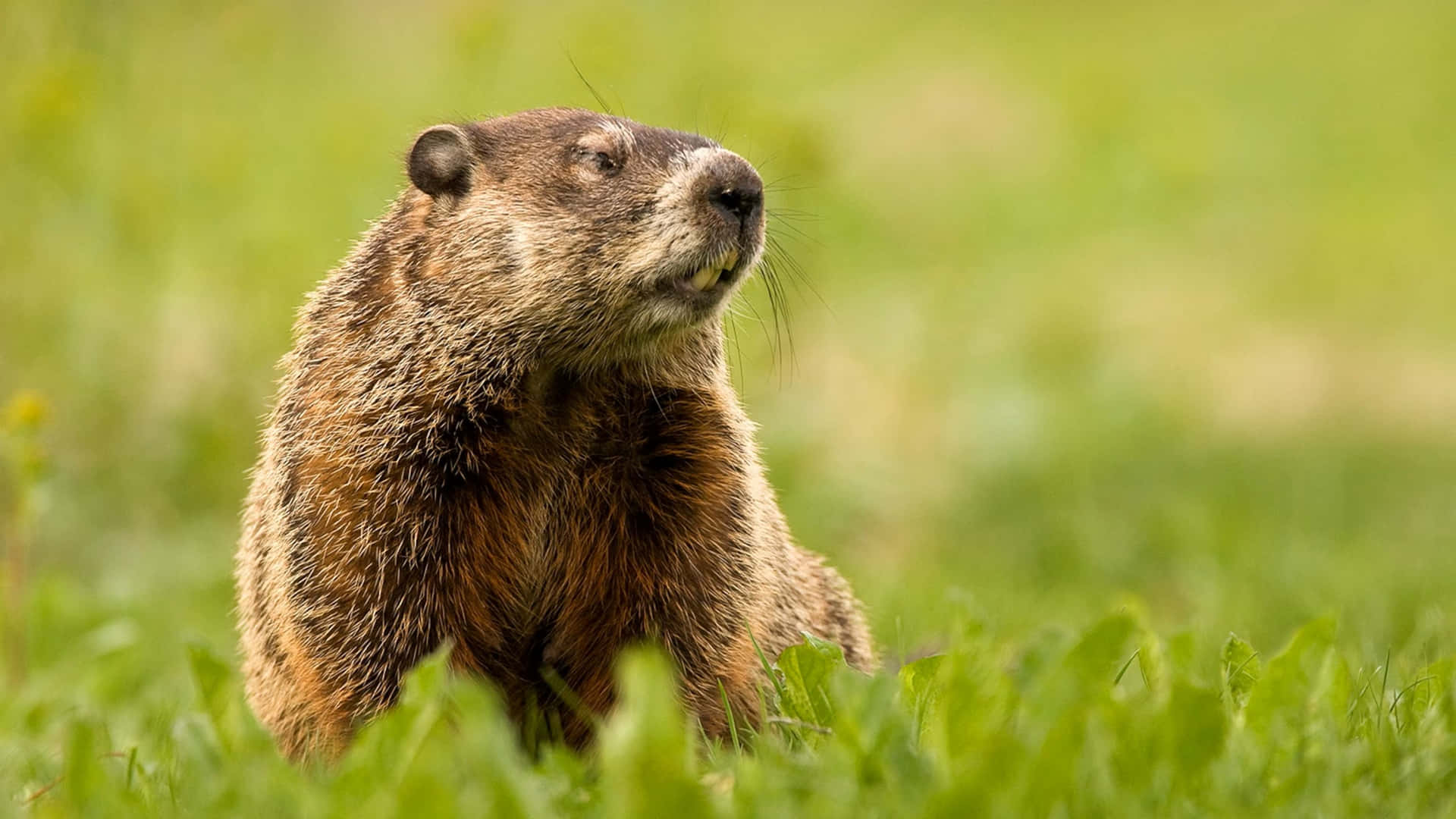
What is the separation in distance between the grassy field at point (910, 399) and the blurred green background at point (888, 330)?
39mm

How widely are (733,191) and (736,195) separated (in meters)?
0.01

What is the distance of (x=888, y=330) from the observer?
1195 centimetres

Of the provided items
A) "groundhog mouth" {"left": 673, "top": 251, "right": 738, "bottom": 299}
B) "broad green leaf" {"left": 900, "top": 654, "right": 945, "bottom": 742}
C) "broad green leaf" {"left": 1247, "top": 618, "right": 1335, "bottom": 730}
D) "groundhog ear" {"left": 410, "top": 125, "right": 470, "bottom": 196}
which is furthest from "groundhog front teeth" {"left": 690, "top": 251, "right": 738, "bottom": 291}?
"broad green leaf" {"left": 1247, "top": 618, "right": 1335, "bottom": 730}

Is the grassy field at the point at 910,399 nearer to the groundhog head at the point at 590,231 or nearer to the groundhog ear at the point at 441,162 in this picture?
the groundhog head at the point at 590,231

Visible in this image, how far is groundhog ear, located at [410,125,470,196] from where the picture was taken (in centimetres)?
457

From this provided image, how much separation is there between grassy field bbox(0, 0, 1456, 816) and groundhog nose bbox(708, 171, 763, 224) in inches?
19.4

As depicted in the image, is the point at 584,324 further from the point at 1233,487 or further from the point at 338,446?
the point at 1233,487

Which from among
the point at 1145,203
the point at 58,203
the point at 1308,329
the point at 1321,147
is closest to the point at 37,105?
the point at 58,203

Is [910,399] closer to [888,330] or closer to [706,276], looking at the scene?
[888,330]

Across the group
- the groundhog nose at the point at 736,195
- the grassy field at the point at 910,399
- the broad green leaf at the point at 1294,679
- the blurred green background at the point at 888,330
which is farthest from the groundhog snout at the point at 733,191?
the broad green leaf at the point at 1294,679

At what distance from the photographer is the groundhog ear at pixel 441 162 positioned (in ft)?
15.0

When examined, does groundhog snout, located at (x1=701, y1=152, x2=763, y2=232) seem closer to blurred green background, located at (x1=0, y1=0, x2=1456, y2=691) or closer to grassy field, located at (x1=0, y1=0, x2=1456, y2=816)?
grassy field, located at (x1=0, y1=0, x2=1456, y2=816)

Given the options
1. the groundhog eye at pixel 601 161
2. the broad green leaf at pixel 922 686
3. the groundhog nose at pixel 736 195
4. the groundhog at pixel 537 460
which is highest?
the groundhog eye at pixel 601 161

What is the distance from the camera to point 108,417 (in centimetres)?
884
